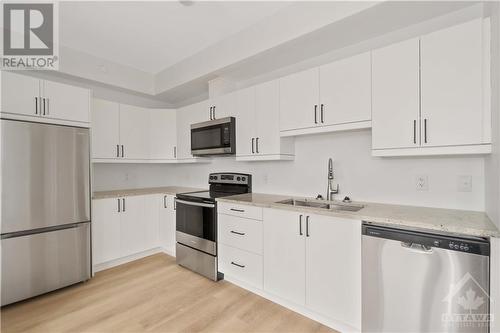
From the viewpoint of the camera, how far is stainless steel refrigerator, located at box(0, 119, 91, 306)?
2.14 meters

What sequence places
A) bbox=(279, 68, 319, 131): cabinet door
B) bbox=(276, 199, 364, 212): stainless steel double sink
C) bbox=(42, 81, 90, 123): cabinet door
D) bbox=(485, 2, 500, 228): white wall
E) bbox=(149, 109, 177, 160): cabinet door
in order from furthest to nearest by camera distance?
bbox=(149, 109, 177, 160): cabinet door
bbox=(42, 81, 90, 123): cabinet door
bbox=(279, 68, 319, 131): cabinet door
bbox=(276, 199, 364, 212): stainless steel double sink
bbox=(485, 2, 500, 228): white wall

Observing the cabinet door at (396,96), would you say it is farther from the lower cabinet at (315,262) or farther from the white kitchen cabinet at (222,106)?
the white kitchen cabinet at (222,106)

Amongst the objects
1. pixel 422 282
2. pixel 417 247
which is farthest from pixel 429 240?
pixel 422 282

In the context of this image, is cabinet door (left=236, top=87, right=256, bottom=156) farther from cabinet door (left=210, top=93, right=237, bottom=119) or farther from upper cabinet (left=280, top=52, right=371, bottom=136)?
upper cabinet (left=280, top=52, right=371, bottom=136)

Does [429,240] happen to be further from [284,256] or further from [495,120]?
[284,256]

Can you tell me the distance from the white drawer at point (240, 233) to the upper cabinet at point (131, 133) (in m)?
1.66

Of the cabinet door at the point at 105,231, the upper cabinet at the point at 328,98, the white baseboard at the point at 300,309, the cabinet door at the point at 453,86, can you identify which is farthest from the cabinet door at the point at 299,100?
the cabinet door at the point at 105,231

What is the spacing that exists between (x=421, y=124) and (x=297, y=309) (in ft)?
5.92

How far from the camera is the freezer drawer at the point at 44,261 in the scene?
7.04ft

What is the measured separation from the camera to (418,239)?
1.48 m

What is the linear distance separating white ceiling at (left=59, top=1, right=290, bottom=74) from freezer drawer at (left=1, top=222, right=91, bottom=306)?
2146 mm

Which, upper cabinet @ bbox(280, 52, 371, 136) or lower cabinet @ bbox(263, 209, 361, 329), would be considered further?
upper cabinet @ bbox(280, 52, 371, 136)

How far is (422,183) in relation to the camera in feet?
6.45

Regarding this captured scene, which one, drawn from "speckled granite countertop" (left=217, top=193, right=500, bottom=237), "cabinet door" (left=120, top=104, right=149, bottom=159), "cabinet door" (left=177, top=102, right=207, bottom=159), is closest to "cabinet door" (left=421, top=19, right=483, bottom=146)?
"speckled granite countertop" (left=217, top=193, right=500, bottom=237)
